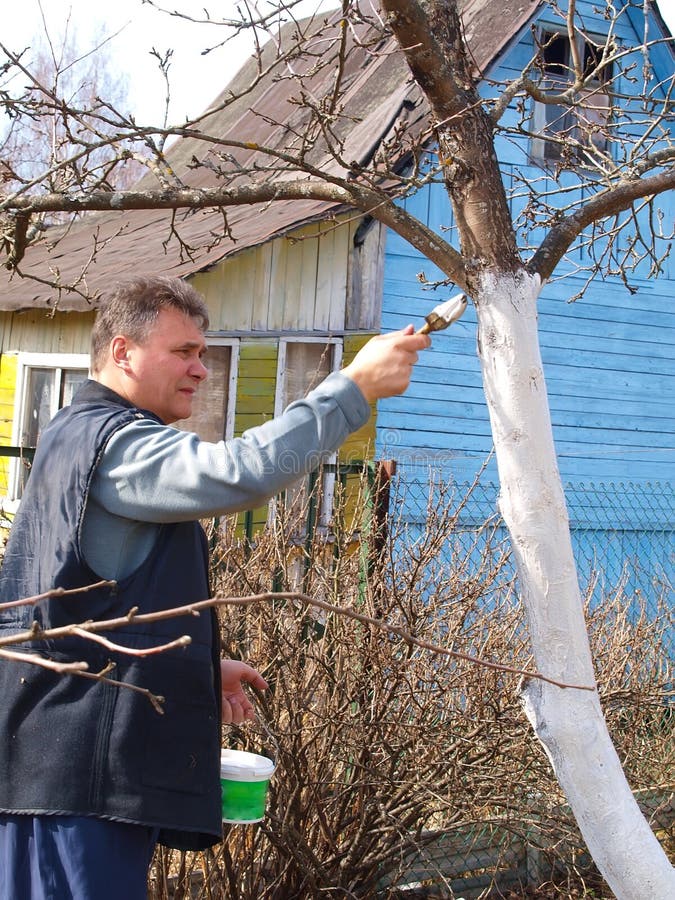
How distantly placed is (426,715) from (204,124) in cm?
1269

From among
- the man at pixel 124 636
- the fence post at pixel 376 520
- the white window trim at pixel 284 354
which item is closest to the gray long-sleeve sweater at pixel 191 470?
the man at pixel 124 636

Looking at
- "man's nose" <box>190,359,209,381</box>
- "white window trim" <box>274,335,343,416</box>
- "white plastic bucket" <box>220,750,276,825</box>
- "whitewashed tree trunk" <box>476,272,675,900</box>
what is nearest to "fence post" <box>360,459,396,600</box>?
"whitewashed tree trunk" <box>476,272,675,900</box>

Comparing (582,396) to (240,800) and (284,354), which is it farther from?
(240,800)

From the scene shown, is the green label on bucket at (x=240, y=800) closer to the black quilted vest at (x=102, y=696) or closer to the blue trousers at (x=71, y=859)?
the black quilted vest at (x=102, y=696)

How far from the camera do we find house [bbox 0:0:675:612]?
8.17 metres

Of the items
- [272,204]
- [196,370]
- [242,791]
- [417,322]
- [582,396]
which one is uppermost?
[272,204]

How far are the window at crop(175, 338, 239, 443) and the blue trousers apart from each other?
6.42 meters

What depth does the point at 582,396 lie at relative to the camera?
9250 millimetres

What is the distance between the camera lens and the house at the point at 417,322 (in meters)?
8.17

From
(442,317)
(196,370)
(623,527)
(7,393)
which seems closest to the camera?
(442,317)

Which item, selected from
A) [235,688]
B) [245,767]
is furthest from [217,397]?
[245,767]

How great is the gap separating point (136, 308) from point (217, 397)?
20.4 feet

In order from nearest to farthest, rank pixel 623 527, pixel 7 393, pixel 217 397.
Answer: pixel 217 397 → pixel 623 527 → pixel 7 393

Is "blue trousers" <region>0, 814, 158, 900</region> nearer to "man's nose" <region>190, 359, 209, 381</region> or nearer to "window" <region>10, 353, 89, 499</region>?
"man's nose" <region>190, 359, 209, 381</region>
